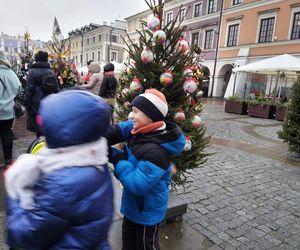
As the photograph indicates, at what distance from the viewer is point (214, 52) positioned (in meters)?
28.0

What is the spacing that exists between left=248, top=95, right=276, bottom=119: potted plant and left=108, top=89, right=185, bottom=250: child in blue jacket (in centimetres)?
1309

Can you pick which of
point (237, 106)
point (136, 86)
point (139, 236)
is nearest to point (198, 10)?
point (237, 106)

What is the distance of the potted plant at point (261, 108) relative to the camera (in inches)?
528

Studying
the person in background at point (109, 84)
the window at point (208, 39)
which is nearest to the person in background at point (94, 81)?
the person in background at point (109, 84)

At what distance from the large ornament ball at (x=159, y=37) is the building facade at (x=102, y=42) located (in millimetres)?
44378

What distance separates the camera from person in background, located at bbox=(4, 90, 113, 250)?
1.04 meters

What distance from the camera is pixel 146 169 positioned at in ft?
5.16

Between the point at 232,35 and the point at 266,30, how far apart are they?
3878 millimetres

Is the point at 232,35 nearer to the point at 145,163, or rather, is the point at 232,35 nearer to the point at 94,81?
the point at 94,81

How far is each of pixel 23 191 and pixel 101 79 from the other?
222 inches

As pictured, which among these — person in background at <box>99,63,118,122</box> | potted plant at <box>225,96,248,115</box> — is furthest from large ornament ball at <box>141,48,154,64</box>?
potted plant at <box>225,96,248,115</box>

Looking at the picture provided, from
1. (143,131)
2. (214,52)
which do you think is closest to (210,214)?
(143,131)

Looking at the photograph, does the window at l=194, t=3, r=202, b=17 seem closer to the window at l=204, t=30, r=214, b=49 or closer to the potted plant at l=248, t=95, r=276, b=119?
the window at l=204, t=30, r=214, b=49

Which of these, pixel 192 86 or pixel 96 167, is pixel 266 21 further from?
pixel 96 167
